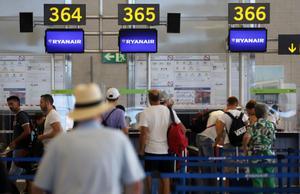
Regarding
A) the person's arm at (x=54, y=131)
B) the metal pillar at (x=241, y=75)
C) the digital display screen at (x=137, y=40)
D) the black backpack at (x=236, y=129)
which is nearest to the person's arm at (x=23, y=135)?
the person's arm at (x=54, y=131)

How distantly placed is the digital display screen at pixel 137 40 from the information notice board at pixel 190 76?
47.8 inches

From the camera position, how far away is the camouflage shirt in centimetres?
717

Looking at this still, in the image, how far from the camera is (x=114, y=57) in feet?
45.0

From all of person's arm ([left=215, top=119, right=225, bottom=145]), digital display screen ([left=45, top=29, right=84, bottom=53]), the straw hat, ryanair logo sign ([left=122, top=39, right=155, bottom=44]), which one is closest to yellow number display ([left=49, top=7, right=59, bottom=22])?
digital display screen ([left=45, top=29, right=84, bottom=53])

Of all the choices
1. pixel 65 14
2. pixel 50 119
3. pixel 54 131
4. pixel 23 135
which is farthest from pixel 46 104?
pixel 65 14

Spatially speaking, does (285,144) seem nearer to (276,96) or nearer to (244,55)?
(276,96)

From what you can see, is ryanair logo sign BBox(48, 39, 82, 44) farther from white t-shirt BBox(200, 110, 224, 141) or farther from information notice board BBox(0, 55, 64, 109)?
white t-shirt BBox(200, 110, 224, 141)

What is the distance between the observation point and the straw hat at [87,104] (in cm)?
342

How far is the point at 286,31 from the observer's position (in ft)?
45.0

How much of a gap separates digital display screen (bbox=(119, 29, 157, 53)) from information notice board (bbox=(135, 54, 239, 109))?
1.22 metres

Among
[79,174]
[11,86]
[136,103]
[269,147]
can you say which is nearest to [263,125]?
[269,147]

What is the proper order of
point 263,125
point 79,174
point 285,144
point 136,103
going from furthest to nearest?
point 136,103 → point 285,144 → point 263,125 → point 79,174

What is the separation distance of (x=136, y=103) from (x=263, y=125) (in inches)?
257

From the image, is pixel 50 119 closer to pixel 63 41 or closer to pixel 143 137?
pixel 143 137
